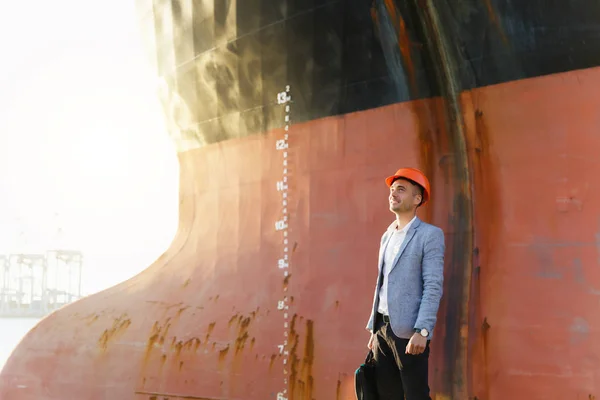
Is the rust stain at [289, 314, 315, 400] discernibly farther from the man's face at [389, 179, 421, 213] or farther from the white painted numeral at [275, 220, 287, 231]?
the man's face at [389, 179, 421, 213]

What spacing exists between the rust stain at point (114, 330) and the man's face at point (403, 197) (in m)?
3.19

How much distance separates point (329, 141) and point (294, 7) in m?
0.92

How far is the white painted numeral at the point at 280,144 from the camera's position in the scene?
4629 mm

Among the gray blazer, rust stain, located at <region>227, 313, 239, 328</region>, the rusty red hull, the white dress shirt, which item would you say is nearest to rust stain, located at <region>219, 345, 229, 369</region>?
the rusty red hull

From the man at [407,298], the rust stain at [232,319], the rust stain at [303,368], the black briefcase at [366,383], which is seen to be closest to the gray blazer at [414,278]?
the man at [407,298]

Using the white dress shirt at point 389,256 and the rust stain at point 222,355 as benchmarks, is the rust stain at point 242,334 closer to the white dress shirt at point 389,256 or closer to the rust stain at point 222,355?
the rust stain at point 222,355

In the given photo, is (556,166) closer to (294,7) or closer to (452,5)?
(452,5)

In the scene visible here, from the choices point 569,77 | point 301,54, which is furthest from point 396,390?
point 301,54

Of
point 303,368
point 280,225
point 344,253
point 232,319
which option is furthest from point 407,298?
point 232,319

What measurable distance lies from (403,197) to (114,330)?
3.35 meters

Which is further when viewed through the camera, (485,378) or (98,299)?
(98,299)

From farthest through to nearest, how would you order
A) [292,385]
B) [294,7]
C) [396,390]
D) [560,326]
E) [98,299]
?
[98,299], [294,7], [292,385], [560,326], [396,390]

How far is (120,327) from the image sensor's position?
5.47 meters

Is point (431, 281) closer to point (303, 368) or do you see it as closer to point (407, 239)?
point (407, 239)
